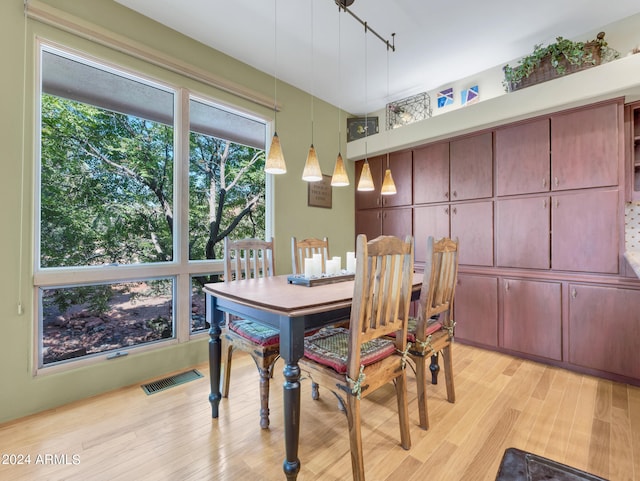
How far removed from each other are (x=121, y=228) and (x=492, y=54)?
360cm

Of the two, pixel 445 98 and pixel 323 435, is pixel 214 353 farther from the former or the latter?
pixel 445 98

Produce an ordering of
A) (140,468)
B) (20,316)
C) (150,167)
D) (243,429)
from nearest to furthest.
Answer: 1. (140,468)
2. (243,429)
3. (20,316)
4. (150,167)

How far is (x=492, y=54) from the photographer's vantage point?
9.11ft

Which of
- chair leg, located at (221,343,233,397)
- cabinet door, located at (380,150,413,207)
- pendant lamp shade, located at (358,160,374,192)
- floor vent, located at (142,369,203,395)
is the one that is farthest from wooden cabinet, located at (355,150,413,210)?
floor vent, located at (142,369,203,395)

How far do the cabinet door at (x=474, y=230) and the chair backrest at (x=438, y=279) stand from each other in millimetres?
1109

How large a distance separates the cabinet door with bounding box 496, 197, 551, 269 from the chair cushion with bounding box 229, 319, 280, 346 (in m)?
2.34

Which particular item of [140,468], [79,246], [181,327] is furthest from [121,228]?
[140,468]

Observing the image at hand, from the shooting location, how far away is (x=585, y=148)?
2.42 meters

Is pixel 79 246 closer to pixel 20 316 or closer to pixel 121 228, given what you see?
pixel 121 228

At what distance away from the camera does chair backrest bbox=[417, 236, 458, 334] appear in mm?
1752

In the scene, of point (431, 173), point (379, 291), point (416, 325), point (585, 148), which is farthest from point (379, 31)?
point (416, 325)

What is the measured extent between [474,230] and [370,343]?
2046mm

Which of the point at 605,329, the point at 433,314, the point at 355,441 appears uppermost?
the point at 433,314

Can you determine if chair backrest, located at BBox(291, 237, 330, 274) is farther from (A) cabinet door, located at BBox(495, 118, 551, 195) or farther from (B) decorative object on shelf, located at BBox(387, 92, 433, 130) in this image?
(B) decorative object on shelf, located at BBox(387, 92, 433, 130)
